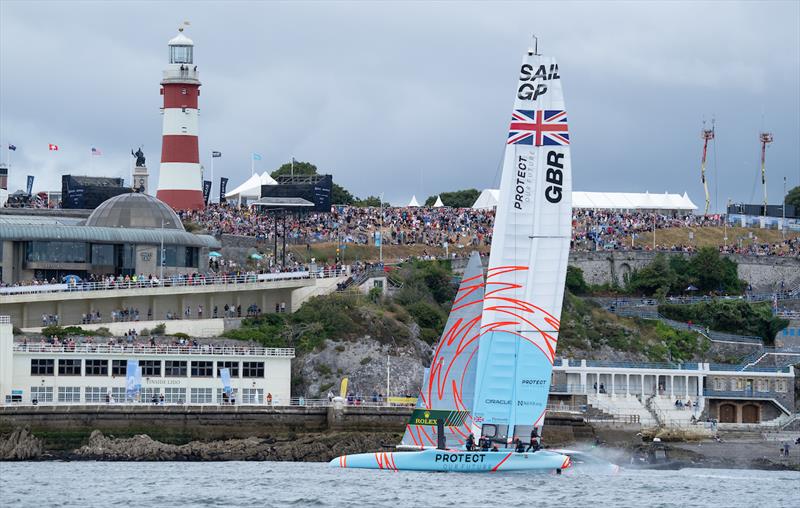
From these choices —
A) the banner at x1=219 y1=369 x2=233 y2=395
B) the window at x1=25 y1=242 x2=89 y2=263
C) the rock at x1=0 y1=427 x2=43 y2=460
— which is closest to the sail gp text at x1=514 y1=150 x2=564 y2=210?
the banner at x1=219 y1=369 x2=233 y2=395

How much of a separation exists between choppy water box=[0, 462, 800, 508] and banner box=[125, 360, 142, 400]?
27.0ft

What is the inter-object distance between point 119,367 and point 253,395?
634 cm

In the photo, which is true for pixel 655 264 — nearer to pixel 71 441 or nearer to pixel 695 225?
pixel 695 225

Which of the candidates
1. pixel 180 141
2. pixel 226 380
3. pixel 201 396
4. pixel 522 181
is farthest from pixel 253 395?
pixel 180 141

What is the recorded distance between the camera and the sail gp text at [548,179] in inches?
2404

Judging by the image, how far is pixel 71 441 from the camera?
75.1 metres

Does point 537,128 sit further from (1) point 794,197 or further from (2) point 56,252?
(1) point 794,197

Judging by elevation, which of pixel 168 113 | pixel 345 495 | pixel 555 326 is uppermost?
pixel 168 113

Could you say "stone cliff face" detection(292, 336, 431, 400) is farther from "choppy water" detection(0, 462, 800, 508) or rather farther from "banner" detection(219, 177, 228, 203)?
"banner" detection(219, 177, 228, 203)

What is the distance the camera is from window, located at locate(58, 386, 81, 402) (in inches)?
3159

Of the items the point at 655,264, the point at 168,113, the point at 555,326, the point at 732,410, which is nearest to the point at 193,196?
the point at 168,113

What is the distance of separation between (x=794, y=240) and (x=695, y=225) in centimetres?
701

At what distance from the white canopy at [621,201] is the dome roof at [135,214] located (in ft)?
104

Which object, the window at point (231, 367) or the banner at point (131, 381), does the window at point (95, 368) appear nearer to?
the banner at point (131, 381)
